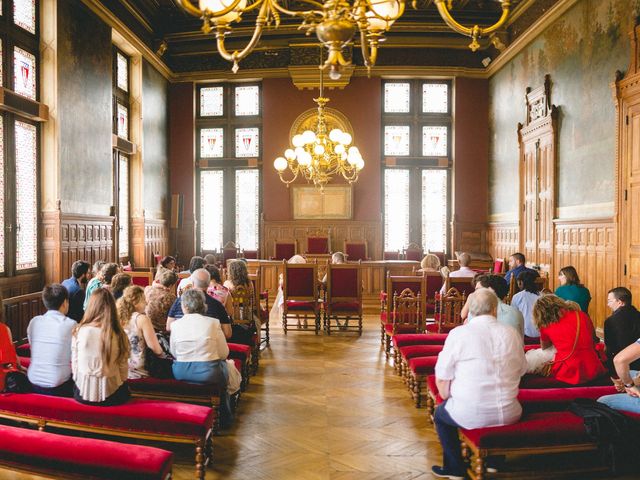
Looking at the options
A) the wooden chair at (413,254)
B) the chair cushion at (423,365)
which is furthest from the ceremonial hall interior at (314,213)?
the wooden chair at (413,254)

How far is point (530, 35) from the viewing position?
33.3 ft

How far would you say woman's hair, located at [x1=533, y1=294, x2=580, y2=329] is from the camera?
12.6 feet

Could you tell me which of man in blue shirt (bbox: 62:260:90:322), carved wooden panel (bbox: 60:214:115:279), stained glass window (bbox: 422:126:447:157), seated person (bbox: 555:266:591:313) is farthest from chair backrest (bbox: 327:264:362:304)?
stained glass window (bbox: 422:126:447:157)

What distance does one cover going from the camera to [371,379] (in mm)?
5559

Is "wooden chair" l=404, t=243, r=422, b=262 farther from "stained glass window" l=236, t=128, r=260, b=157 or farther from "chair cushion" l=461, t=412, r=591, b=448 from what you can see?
"chair cushion" l=461, t=412, r=591, b=448

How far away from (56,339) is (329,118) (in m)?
10.4

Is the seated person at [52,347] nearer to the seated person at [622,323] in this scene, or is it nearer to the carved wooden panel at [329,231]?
the seated person at [622,323]

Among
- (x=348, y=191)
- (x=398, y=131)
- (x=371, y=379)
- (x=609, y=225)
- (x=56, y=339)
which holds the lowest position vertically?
(x=371, y=379)

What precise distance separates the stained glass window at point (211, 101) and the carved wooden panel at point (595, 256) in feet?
29.1

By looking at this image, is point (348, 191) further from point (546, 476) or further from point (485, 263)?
point (546, 476)

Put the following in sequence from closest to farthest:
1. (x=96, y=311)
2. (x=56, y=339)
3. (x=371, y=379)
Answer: (x=96, y=311)
(x=56, y=339)
(x=371, y=379)

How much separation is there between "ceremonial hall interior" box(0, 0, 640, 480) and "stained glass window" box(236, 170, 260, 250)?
0.19 feet

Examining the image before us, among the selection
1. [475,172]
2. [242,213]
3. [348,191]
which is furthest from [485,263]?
[242,213]

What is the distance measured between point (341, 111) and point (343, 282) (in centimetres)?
663
